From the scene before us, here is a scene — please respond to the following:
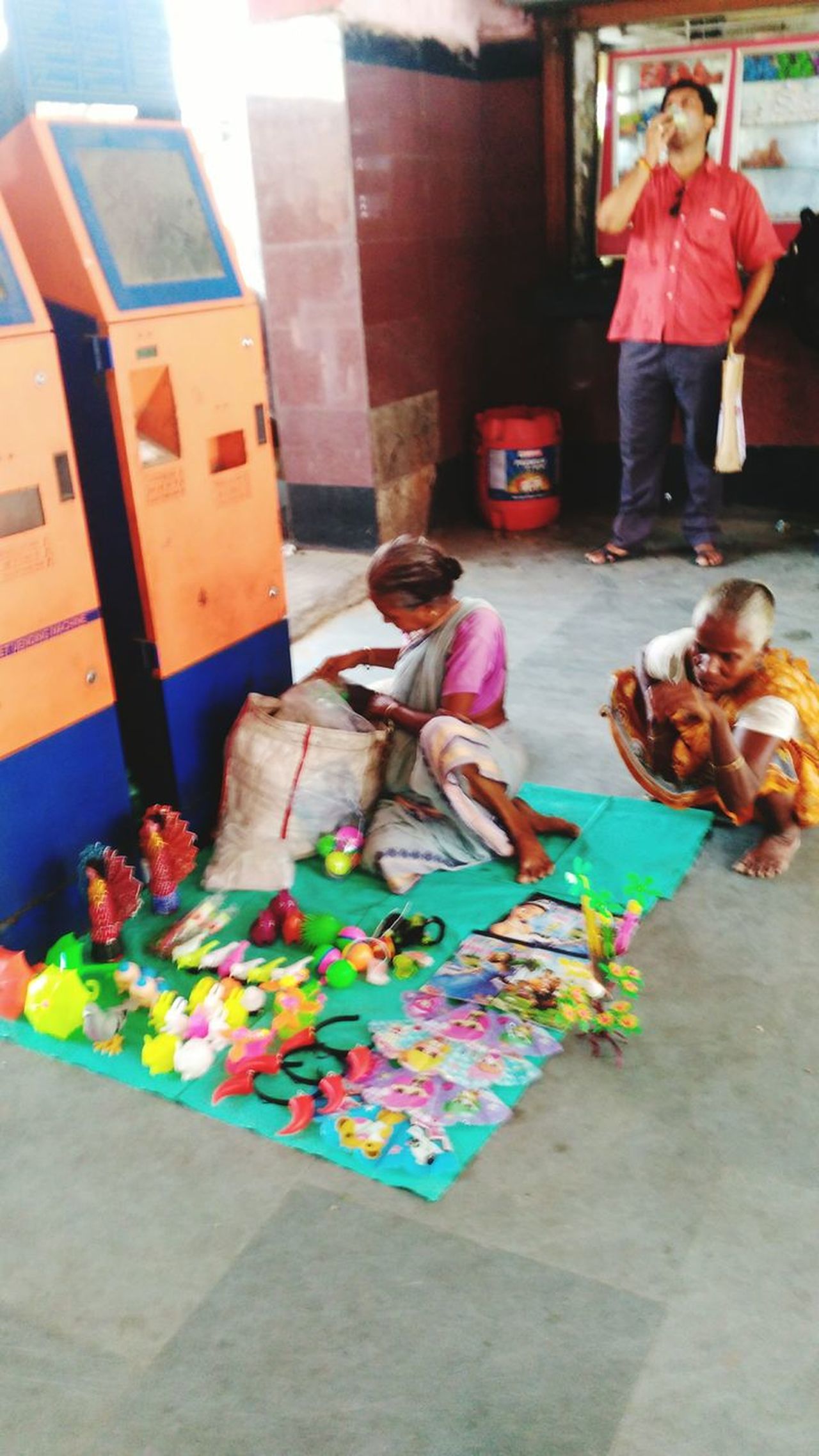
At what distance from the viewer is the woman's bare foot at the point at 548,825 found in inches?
132

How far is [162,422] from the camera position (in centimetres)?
316

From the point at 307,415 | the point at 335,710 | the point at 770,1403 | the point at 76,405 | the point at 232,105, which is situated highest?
the point at 232,105

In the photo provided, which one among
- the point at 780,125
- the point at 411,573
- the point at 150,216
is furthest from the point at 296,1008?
the point at 780,125

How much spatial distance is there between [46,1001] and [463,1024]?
2.97ft

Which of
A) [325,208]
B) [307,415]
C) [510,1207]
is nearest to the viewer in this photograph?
[510,1207]

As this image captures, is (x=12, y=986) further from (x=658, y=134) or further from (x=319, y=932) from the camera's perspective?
(x=658, y=134)

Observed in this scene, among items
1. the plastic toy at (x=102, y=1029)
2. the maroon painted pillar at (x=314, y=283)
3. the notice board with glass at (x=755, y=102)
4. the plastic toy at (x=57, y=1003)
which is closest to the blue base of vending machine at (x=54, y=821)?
the plastic toy at (x=57, y=1003)

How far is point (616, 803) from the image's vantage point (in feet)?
11.7

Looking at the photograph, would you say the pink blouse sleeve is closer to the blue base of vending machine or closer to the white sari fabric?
the white sari fabric

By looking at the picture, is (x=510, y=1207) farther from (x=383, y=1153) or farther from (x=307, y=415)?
(x=307, y=415)

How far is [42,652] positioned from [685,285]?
3.67 m

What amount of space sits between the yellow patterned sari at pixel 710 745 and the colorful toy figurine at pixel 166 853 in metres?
1.20

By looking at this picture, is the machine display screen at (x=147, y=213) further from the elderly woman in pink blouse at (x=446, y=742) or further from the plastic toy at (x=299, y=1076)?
the plastic toy at (x=299, y=1076)

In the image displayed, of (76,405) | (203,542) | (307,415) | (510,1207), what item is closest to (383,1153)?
(510,1207)
